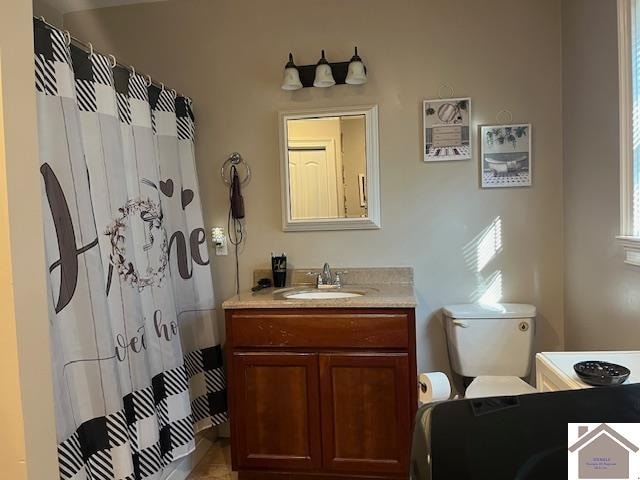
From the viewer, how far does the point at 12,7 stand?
1.06 m

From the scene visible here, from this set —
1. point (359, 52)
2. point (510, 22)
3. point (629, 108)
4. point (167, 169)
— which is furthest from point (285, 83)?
point (629, 108)

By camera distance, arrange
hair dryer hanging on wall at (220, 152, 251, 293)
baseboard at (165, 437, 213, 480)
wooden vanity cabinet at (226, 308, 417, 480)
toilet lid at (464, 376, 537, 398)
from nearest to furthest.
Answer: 1. toilet lid at (464, 376, 537, 398)
2. wooden vanity cabinet at (226, 308, 417, 480)
3. baseboard at (165, 437, 213, 480)
4. hair dryer hanging on wall at (220, 152, 251, 293)

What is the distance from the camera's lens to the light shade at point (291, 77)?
7.93 feet

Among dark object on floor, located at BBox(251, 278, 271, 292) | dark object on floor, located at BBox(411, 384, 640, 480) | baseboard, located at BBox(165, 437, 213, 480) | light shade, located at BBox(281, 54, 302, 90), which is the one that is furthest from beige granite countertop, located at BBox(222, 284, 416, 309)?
dark object on floor, located at BBox(411, 384, 640, 480)

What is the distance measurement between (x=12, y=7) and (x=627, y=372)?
64.7 inches

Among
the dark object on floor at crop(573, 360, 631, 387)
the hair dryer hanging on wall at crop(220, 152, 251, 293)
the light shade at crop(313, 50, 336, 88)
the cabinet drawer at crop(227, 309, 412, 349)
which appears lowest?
the cabinet drawer at crop(227, 309, 412, 349)

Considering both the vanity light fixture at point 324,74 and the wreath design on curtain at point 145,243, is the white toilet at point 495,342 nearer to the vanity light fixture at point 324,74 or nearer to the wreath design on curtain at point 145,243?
the vanity light fixture at point 324,74

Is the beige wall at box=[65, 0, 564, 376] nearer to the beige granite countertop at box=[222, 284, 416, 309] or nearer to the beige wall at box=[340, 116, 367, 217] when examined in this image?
the beige wall at box=[340, 116, 367, 217]

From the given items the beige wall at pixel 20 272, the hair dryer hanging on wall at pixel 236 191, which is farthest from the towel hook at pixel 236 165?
the beige wall at pixel 20 272

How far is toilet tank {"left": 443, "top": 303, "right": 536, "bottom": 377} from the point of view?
7.22 ft

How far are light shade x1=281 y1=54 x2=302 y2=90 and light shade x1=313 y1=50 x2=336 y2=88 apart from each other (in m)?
0.10

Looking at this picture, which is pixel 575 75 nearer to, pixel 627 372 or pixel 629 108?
pixel 629 108

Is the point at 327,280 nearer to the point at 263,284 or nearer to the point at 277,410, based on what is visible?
the point at 263,284

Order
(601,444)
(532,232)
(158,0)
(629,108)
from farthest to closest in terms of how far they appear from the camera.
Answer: (158,0), (532,232), (629,108), (601,444)
